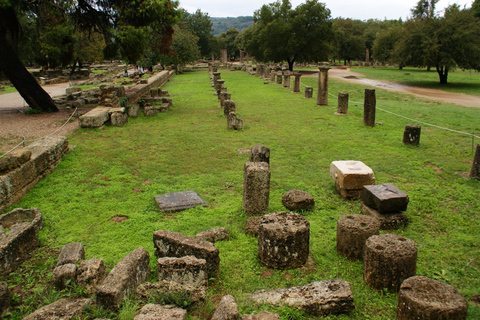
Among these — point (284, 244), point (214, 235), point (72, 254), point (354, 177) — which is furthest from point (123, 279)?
point (354, 177)

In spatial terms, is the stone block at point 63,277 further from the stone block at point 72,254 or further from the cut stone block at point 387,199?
the cut stone block at point 387,199

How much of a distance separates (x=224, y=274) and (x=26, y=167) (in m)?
5.13

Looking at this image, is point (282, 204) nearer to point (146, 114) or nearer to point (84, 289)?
point (84, 289)

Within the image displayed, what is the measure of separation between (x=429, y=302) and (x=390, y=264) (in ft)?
2.44

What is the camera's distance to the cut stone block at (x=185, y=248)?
457 cm

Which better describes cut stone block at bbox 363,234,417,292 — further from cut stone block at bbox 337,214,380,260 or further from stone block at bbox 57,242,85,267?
stone block at bbox 57,242,85,267

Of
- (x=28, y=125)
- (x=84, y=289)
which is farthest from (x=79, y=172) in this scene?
(x=28, y=125)

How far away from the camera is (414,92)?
24.2 m

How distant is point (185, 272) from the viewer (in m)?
4.28

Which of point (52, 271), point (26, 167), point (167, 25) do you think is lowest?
point (52, 271)

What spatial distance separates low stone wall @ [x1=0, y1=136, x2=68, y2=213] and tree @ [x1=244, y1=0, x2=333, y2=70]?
30342 millimetres

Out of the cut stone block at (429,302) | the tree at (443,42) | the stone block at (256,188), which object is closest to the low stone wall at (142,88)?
the stone block at (256,188)

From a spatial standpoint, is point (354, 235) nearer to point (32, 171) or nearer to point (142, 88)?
point (32, 171)

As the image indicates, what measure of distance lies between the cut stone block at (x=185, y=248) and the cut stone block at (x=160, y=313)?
37.1 inches
